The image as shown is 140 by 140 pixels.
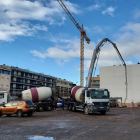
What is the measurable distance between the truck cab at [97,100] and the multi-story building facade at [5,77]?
187 ft

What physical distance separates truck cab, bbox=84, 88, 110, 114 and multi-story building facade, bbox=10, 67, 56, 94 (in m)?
61.9

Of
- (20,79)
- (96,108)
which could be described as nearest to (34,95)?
(96,108)

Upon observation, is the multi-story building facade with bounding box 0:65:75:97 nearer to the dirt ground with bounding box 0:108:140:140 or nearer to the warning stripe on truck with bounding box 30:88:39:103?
the warning stripe on truck with bounding box 30:88:39:103

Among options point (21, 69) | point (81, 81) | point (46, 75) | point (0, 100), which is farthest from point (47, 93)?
point (46, 75)

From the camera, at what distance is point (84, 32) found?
274ft

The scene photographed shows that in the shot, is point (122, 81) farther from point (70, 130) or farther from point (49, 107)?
point (70, 130)

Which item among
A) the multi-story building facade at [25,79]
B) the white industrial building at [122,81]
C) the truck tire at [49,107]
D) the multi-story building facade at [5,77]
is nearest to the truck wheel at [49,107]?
the truck tire at [49,107]

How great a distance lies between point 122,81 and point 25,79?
52098 millimetres

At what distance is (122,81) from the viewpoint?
57500 millimetres

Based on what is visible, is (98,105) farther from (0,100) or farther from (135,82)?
(135,82)

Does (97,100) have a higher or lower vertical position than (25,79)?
lower

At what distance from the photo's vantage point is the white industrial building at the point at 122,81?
5512 cm

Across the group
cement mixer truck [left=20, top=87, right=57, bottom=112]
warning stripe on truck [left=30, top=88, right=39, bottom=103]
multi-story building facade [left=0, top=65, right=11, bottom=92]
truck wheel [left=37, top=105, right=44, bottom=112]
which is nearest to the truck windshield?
cement mixer truck [left=20, top=87, right=57, bottom=112]

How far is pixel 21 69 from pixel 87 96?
72.7 meters
